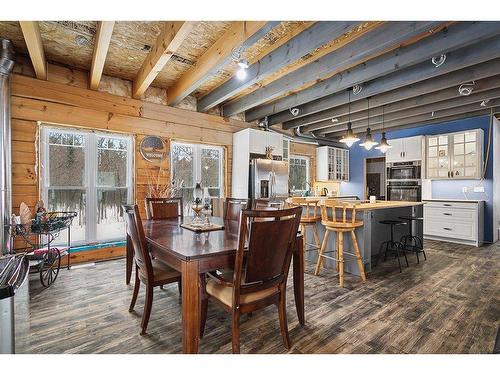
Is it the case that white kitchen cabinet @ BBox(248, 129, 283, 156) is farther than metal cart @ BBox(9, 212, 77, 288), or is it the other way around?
white kitchen cabinet @ BBox(248, 129, 283, 156)

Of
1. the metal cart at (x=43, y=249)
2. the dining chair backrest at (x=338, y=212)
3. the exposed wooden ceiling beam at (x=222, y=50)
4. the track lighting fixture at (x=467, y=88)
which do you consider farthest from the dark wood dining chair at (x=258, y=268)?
the track lighting fixture at (x=467, y=88)

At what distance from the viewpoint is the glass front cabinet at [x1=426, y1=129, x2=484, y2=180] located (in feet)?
16.8

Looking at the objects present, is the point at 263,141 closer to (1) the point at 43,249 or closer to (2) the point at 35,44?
(2) the point at 35,44

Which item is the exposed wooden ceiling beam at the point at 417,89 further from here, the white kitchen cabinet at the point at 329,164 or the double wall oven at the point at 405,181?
the double wall oven at the point at 405,181

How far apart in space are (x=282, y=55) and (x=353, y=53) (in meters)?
0.76

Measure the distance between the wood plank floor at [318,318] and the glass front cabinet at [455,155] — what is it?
283 cm

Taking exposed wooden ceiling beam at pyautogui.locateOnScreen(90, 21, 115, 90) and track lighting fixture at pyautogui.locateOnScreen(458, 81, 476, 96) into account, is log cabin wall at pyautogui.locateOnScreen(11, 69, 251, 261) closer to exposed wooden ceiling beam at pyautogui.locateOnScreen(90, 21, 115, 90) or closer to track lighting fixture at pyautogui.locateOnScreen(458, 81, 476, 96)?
exposed wooden ceiling beam at pyautogui.locateOnScreen(90, 21, 115, 90)

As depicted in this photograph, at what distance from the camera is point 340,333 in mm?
1950

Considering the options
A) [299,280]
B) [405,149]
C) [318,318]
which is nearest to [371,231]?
[318,318]

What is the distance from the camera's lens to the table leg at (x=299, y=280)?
207 cm

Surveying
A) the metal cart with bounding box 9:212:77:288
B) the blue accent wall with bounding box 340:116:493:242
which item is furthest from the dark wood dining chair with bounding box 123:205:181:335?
the blue accent wall with bounding box 340:116:493:242

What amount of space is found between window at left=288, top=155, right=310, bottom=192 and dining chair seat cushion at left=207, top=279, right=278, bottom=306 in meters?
5.03
